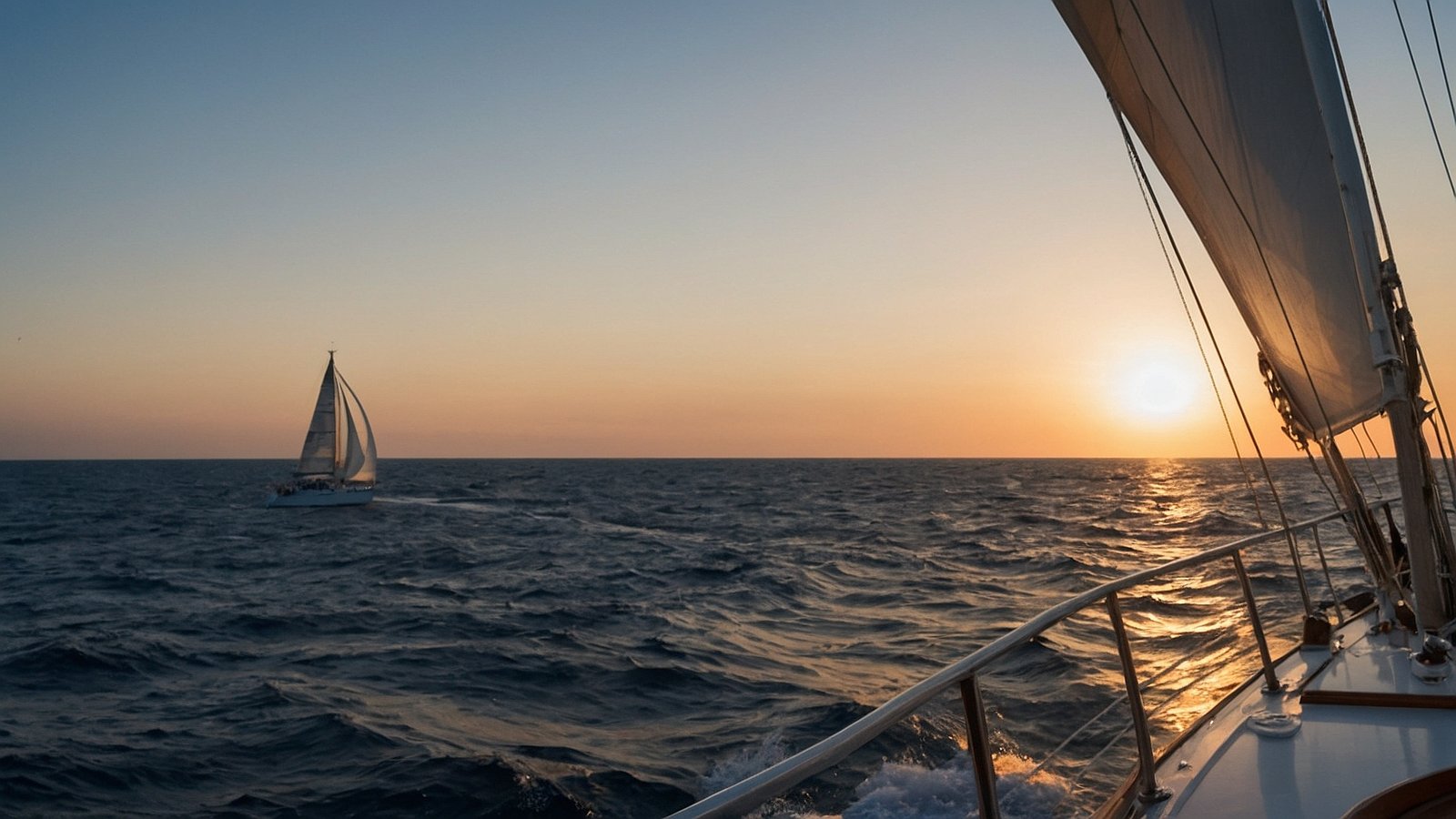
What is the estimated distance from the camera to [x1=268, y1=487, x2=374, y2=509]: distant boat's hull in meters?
53.5

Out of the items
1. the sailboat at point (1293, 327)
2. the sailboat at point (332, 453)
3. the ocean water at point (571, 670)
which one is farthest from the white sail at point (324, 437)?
the sailboat at point (1293, 327)

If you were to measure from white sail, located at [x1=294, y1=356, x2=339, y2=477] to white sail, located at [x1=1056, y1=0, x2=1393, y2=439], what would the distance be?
5673 cm

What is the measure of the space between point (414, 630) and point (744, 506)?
110 ft

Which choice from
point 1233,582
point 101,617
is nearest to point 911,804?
point 1233,582

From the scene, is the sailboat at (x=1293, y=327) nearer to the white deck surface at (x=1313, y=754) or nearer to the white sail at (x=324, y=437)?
the white deck surface at (x=1313, y=754)

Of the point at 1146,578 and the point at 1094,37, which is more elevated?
the point at 1094,37

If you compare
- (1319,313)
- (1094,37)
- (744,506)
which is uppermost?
(1094,37)

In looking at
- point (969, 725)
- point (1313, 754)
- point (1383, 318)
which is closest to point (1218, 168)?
point (1383, 318)

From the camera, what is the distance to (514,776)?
831 cm

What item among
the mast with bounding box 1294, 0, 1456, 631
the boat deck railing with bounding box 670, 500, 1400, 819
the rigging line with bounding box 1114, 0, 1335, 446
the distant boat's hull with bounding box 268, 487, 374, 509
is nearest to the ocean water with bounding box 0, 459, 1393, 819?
the boat deck railing with bounding box 670, 500, 1400, 819

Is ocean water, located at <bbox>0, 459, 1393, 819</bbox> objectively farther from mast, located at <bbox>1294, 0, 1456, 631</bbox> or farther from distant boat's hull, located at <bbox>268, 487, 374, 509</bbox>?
distant boat's hull, located at <bbox>268, 487, 374, 509</bbox>

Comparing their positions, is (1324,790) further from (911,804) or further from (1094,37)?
(911,804)

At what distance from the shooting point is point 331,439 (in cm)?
5600

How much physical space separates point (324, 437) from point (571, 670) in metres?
48.1
